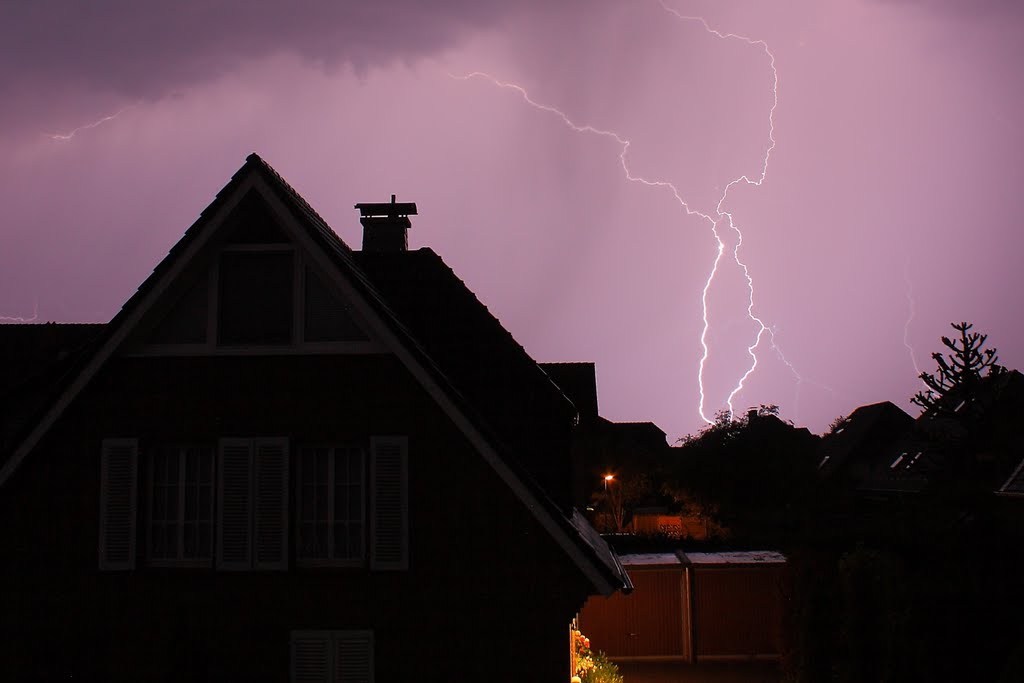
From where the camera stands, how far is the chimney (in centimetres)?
1705

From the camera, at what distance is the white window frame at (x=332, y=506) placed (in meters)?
10.8

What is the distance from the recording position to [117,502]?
1081 centimetres

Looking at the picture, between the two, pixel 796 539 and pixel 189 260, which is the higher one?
pixel 189 260

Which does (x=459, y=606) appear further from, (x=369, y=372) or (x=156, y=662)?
(x=156, y=662)

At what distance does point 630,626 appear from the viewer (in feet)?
77.4

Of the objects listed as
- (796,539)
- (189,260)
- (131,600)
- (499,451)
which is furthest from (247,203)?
(796,539)

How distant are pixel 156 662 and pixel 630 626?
15577 mm

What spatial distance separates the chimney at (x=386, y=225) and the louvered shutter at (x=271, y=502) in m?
6.89

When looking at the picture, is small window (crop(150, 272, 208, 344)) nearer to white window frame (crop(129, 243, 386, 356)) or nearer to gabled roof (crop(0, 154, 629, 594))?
white window frame (crop(129, 243, 386, 356))

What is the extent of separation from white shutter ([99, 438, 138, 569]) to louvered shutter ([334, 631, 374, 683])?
286 cm

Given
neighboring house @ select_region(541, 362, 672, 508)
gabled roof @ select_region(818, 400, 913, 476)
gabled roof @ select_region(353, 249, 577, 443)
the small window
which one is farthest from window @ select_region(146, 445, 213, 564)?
gabled roof @ select_region(818, 400, 913, 476)

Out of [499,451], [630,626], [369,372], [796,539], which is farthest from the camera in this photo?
[630,626]

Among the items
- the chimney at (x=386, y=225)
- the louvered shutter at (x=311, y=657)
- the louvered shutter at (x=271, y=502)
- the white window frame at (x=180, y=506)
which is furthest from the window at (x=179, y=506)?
the chimney at (x=386, y=225)

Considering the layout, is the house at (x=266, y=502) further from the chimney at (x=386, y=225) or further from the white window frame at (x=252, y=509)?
the chimney at (x=386, y=225)
